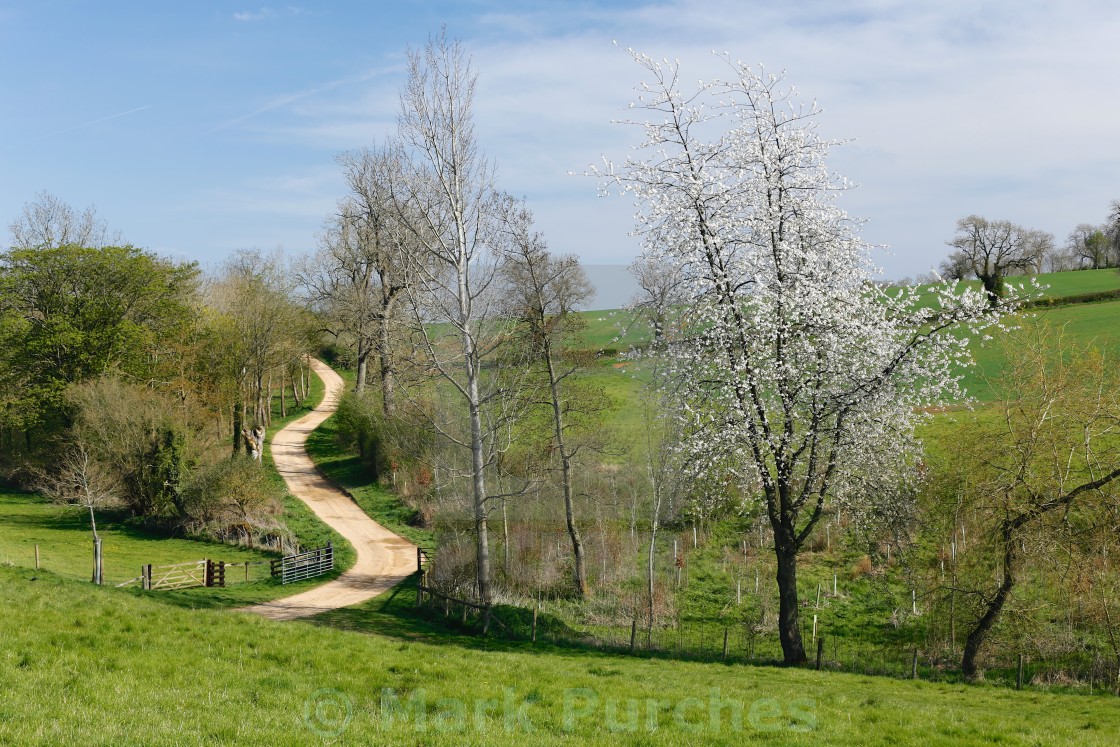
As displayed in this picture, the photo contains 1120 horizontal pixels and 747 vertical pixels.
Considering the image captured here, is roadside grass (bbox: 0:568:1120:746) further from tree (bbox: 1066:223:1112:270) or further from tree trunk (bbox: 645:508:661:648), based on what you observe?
tree (bbox: 1066:223:1112:270)

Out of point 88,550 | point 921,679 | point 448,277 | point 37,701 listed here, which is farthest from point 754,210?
point 88,550

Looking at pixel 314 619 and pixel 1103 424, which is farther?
pixel 314 619

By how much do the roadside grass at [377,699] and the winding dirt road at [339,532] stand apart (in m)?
10.5

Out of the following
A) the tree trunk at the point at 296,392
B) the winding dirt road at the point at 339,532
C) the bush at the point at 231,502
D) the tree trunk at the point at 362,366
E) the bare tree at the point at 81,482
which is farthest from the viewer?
the tree trunk at the point at 296,392

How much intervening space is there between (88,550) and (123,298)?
1943 centimetres

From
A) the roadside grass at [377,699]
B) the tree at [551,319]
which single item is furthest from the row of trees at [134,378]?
the roadside grass at [377,699]

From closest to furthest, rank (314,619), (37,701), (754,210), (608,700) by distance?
(37,701) → (608,700) → (754,210) → (314,619)

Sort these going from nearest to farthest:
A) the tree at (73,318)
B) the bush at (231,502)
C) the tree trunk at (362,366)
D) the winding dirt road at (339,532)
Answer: the winding dirt road at (339,532), the bush at (231,502), the tree at (73,318), the tree trunk at (362,366)

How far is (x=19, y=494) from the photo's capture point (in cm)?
4403

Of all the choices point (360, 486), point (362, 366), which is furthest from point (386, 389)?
point (362, 366)

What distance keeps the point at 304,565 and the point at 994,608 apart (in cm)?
2262

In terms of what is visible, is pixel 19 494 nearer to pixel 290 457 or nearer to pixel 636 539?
pixel 290 457

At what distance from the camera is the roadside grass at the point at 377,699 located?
8.27 metres

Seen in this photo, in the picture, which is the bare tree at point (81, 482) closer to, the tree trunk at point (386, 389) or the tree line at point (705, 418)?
the tree line at point (705, 418)
